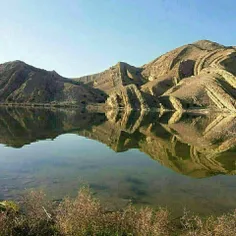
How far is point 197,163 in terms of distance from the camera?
31859 mm

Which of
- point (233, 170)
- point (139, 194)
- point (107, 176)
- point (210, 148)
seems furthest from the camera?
point (210, 148)

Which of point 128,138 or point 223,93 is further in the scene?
point 223,93

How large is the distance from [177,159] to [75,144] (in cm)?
1635

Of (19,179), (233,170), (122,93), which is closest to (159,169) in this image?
(233,170)

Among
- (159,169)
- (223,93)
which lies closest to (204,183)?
(159,169)

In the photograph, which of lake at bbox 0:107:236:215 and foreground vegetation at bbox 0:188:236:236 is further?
lake at bbox 0:107:236:215

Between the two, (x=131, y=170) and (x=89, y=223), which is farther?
(x=131, y=170)

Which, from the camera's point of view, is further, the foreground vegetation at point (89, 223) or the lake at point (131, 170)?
the lake at point (131, 170)

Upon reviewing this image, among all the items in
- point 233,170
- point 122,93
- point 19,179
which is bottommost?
point 19,179

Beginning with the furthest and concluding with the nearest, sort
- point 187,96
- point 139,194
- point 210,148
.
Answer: point 187,96 → point 210,148 → point 139,194

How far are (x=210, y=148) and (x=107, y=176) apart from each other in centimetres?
1843

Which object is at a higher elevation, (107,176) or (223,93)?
(223,93)

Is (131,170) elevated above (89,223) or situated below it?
above

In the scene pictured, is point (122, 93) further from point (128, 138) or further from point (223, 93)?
point (128, 138)
